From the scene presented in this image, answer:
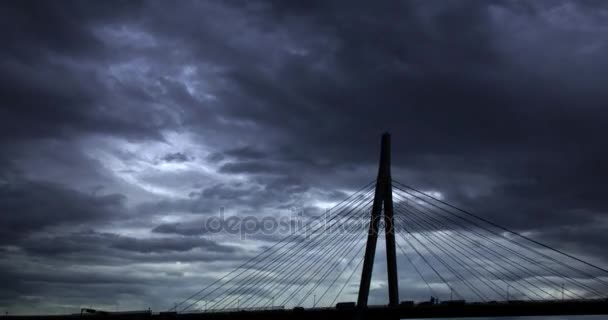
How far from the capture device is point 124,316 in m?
111

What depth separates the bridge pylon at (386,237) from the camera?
223 feet

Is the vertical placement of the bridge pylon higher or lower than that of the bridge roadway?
higher

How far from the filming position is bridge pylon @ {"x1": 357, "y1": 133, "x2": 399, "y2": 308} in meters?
68.0

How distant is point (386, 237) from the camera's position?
6950 cm

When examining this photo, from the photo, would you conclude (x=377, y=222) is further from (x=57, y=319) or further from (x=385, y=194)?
(x=57, y=319)

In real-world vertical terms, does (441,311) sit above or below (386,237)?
below

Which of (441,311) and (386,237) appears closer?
(386,237)

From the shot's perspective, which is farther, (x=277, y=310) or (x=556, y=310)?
(x=277, y=310)

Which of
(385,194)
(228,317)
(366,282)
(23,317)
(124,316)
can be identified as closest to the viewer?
(366,282)

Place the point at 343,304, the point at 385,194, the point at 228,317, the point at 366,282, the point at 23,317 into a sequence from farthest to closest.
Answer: the point at 23,317 < the point at 228,317 < the point at 343,304 < the point at 385,194 < the point at 366,282

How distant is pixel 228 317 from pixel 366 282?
30.3 meters

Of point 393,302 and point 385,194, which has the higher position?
point 385,194

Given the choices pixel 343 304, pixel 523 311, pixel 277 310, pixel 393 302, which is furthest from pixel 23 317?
pixel 523 311

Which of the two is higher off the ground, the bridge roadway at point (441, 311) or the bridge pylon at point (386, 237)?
the bridge pylon at point (386, 237)
